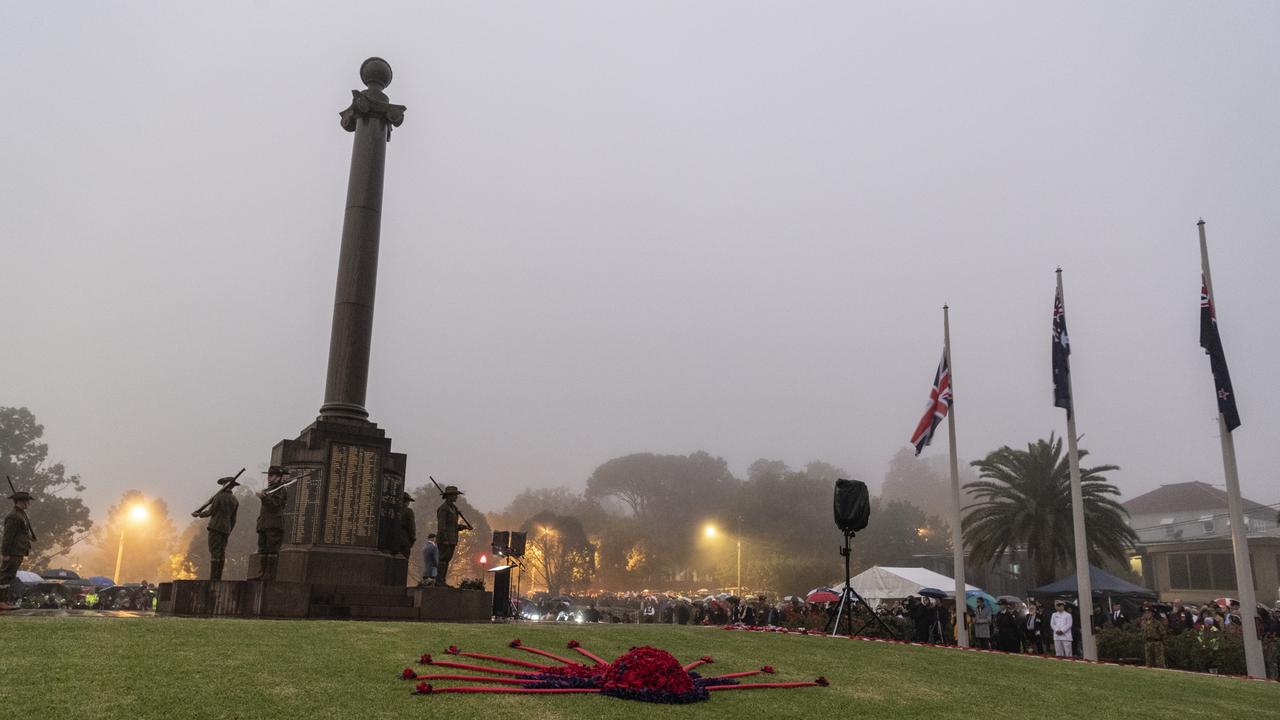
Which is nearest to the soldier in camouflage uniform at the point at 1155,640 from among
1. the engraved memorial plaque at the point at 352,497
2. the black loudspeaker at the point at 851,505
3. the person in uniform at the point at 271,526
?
the black loudspeaker at the point at 851,505

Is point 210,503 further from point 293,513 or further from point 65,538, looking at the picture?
→ point 65,538

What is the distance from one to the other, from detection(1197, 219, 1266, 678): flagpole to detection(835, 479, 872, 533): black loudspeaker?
7187mm

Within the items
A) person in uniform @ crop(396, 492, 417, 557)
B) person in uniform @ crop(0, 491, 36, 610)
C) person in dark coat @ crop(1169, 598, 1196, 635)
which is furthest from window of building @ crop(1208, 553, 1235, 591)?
person in uniform @ crop(0, 491, 36, 610)

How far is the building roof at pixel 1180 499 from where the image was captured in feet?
274

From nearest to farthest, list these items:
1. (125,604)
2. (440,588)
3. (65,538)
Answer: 1. (440,588)
2. (125,604)
3. (65,538)

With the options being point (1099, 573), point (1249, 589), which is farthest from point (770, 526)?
point (1249, 589)

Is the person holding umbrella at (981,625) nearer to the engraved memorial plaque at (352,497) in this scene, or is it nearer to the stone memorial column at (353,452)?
the stone memorial column at (353,452)

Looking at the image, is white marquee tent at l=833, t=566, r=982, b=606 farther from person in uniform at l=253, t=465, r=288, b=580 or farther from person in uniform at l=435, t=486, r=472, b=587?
person in uniform at l=253, t=465, r=288, b=580

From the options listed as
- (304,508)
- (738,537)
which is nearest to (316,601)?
(304,508)

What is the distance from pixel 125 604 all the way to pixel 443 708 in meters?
36.7

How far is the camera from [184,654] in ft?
28.5

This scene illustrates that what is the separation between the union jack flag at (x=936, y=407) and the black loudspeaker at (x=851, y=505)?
6965 millimetres

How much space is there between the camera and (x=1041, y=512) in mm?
37594

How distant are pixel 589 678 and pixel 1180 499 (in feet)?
318
